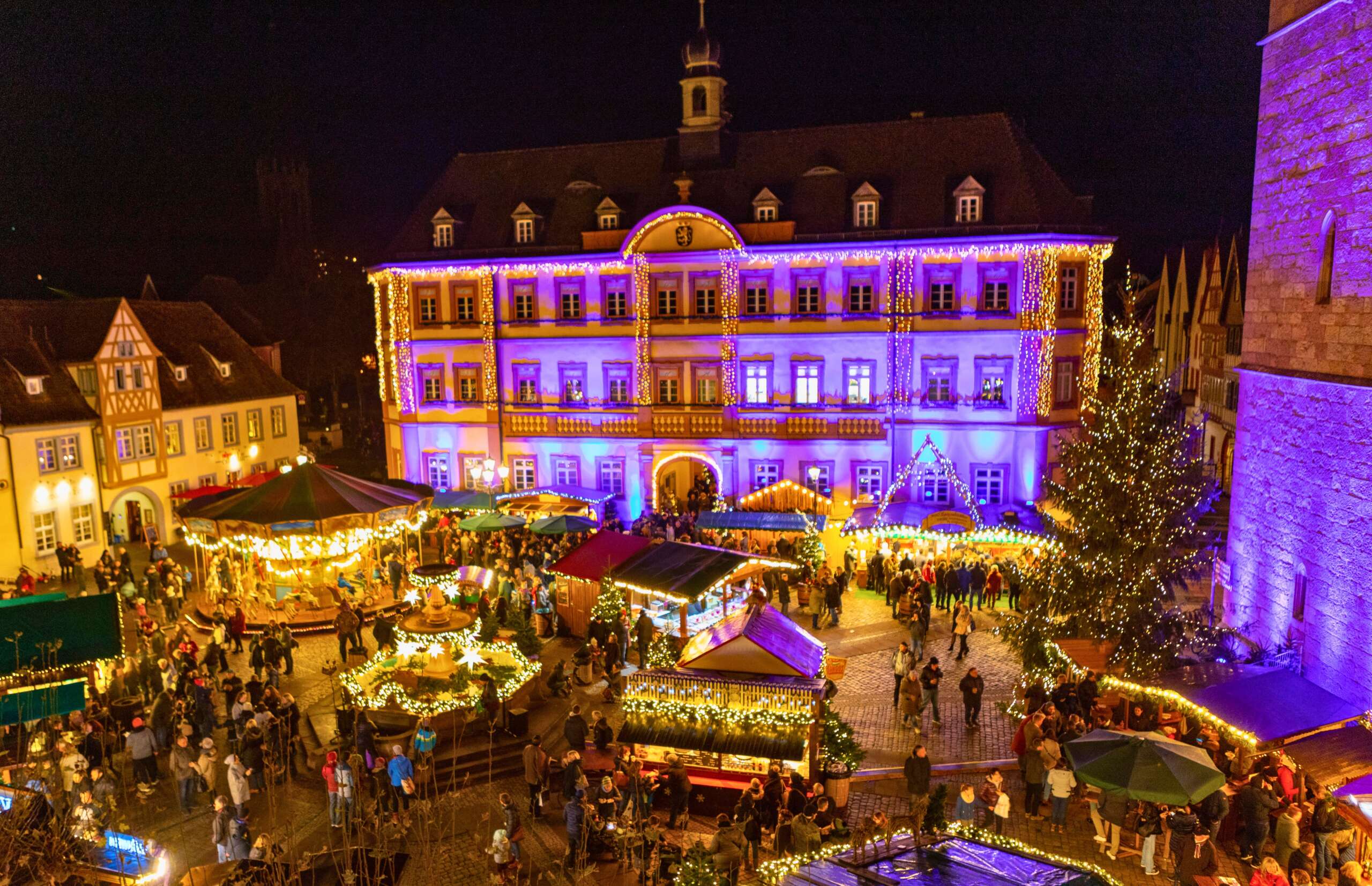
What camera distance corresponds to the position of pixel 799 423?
32.3m

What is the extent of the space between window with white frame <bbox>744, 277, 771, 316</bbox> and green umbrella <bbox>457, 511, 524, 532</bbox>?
1175 centimetres

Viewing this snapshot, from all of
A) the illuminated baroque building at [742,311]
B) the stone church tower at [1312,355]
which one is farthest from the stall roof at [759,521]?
the stone church tower at [1312,355]

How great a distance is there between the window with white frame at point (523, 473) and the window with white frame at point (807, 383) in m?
10.7

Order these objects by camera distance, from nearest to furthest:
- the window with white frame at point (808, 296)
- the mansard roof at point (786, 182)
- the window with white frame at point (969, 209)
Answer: the window with white frame at point (969, 209) → the mansard roof at point (786, 182) → the window with white frame at point (808, 296)

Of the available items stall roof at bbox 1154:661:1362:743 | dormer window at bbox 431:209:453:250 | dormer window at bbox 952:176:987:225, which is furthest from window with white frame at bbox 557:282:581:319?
stall roof at bbox 1154:661:1362:743

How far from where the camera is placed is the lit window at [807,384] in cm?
3256

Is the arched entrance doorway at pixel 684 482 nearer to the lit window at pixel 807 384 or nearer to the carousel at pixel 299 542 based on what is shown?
the lit window at pixel 807 384

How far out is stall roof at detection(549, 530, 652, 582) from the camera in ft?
68.7

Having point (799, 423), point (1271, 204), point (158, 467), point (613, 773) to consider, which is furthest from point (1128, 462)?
point (158, 467)

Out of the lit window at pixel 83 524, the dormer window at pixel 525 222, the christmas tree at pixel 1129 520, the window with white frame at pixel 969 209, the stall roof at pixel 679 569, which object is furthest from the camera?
the dormer window at pixel 525 222

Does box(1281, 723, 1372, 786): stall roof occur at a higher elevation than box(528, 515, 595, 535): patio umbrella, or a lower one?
lower

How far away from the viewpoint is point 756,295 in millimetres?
32781

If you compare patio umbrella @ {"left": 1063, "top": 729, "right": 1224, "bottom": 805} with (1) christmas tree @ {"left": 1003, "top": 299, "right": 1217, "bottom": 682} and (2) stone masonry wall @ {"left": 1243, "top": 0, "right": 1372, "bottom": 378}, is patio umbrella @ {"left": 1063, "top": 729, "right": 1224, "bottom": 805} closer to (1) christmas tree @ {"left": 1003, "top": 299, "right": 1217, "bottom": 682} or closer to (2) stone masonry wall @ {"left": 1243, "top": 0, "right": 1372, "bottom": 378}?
(1) christmas tree @ {"left": 1003, "top": 299, "right": 1217, "bottom": 682}

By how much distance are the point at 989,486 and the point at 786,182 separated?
13234mm
